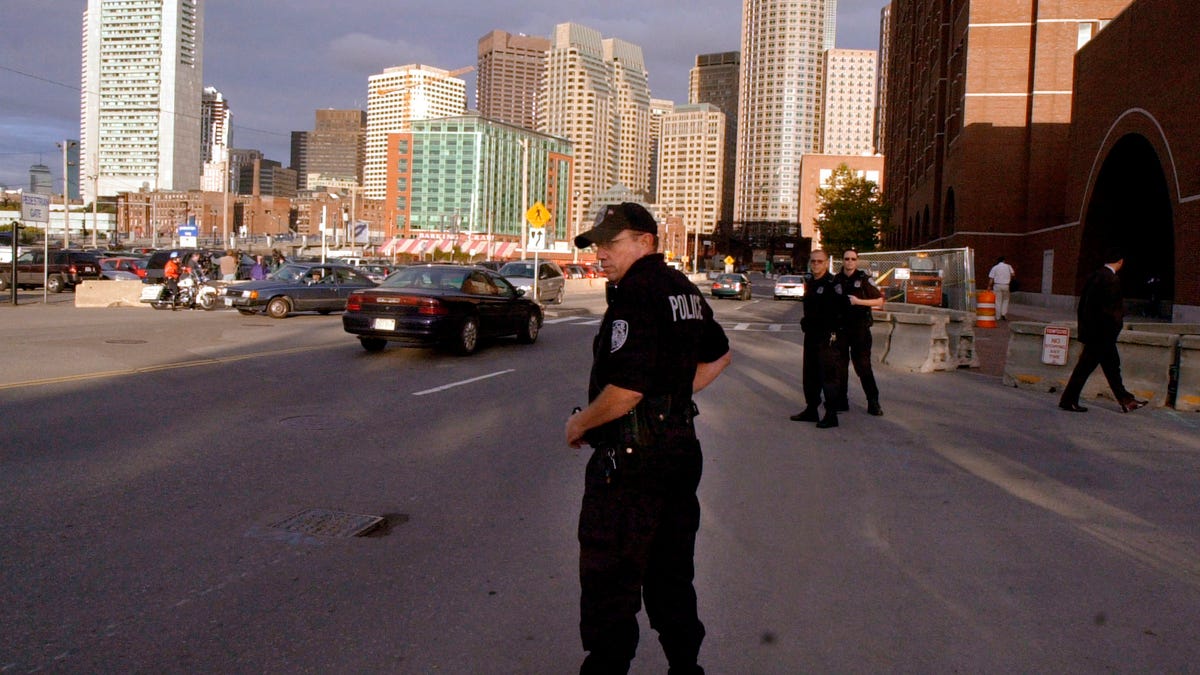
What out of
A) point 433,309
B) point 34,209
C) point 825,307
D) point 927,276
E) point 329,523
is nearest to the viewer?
point 329,523

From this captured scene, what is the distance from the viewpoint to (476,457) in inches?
311

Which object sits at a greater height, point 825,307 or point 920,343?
point 825,307

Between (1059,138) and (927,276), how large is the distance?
82.0 feet

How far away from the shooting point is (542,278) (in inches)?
1347

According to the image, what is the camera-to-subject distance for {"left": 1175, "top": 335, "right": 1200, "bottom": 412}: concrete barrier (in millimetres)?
11562

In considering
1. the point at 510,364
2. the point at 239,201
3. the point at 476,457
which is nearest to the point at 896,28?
the point at 510,364

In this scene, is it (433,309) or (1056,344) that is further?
(433,309)

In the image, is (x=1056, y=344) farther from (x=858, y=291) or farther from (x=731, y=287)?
(x=731, y=287)

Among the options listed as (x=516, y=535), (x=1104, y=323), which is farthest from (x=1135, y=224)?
(x=516, y=535)

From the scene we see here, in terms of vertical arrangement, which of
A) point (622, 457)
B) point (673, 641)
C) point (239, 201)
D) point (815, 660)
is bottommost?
point (815, 660)

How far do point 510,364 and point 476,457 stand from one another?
6929mm

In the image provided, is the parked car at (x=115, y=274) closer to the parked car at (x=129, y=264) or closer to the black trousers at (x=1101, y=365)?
the parked car at (x=129, y=264)

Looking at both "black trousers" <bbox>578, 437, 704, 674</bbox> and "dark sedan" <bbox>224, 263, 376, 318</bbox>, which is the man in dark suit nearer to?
"black trousers" <bbox>578, 437, 704, 674</bbox>

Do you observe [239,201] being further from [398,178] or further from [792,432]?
[792,432]
